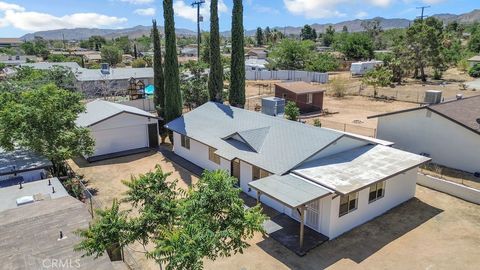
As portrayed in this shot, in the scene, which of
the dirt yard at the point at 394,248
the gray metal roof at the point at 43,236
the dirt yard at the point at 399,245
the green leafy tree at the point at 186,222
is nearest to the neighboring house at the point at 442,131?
the dirt yard at the point at 399,245

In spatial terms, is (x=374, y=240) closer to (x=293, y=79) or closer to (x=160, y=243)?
(x=160, y=243)

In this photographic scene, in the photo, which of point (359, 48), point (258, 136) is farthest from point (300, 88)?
point (359, 48)

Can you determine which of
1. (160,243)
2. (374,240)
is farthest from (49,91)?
(374,240)

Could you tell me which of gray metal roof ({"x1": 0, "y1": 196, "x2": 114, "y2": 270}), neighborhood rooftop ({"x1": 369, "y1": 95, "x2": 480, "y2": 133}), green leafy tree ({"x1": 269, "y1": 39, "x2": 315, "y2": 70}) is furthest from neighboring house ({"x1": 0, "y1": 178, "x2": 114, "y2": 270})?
green leafy tree ({"x1": 269, "y1": 39, "x2": 315, "y2": 70})

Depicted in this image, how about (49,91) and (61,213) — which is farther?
(49,91)

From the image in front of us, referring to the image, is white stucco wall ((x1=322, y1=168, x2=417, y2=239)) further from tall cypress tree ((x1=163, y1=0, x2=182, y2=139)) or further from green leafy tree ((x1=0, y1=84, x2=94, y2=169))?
tall cypress tree ((x1=163, y1=0, x2=182, y2=139))

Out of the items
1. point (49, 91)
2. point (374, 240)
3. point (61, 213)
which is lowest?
point (374, 240)

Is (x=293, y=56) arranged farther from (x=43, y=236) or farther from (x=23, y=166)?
(x=43, y=236)
